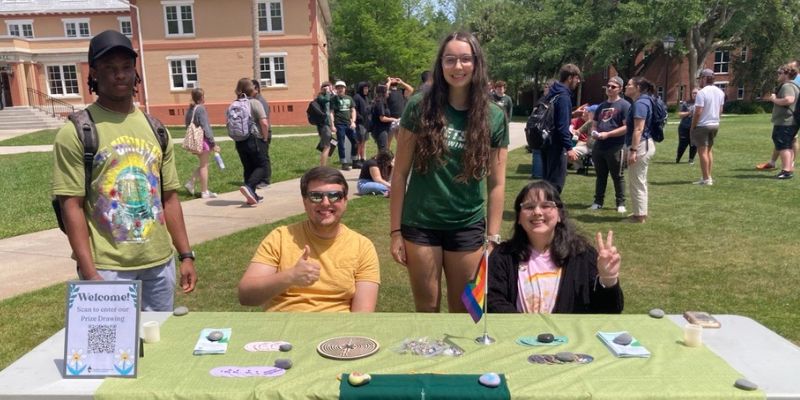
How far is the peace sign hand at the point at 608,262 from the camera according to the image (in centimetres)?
240

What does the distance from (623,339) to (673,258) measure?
3948 mm

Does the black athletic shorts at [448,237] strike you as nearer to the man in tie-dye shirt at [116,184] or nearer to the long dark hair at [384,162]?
the man in tie-dye shirt at [116,184]

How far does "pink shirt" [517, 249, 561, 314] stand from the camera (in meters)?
2.67

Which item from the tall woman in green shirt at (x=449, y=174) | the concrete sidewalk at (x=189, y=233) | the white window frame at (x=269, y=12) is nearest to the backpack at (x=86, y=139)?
the tall woman in green shirt at (x=449, y=174)

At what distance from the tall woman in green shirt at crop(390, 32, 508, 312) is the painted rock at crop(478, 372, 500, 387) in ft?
4.20

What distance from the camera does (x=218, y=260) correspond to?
18.0ft

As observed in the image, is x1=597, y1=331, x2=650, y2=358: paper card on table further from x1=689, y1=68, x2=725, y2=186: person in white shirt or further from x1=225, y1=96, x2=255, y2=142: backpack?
x1=689, y1=68, x2=725, y2=186: person in white shirt

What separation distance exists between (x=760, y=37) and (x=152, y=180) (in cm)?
4261

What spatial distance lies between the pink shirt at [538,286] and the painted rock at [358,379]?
1172mm

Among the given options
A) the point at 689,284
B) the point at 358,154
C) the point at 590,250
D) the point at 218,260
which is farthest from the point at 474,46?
the point at 358,154

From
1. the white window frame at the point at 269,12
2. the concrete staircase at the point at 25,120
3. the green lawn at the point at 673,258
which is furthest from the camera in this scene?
the white window frame at the point at 269,12

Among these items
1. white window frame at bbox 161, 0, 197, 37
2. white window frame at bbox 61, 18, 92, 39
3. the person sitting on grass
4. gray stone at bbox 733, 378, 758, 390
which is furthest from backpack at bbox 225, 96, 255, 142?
white window frame at bbox 61, 18, 92, 39

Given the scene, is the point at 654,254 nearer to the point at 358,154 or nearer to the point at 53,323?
the point at 53,323

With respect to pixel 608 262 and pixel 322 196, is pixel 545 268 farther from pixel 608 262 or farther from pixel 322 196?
pixel 322 196
